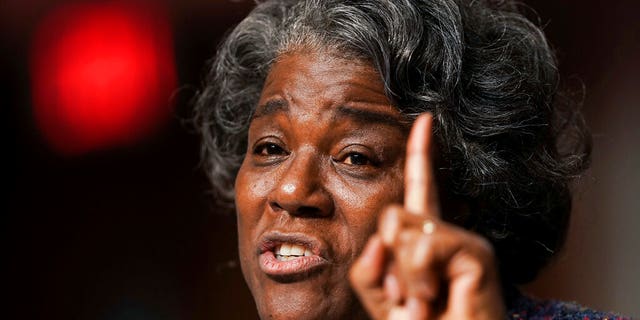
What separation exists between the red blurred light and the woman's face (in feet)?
5.55

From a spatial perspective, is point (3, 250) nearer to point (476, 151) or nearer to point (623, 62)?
point (476, 151)

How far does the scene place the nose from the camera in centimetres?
194

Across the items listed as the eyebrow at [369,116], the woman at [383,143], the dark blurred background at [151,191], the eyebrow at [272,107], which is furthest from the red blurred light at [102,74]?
the eyebrow at [369,116]

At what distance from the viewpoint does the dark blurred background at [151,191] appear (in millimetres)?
3414

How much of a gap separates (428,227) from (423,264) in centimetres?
6

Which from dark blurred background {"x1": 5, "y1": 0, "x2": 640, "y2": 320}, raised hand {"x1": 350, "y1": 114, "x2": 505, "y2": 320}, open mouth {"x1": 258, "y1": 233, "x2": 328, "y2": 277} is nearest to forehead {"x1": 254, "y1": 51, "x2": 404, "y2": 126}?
open mouth {"x1": 258, "y1": 233, "x2": 328, "y2": 277}

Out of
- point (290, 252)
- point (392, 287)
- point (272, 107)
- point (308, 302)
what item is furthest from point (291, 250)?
point (392, 287)

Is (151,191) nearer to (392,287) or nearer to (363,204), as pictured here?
(363,204)

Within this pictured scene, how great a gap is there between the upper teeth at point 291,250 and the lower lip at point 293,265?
2 cm

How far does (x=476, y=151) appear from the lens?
85.0 inches

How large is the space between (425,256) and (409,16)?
2.96ft

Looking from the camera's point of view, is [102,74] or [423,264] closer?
[423,264]

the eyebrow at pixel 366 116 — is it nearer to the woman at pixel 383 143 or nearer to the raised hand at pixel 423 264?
the woman at pixel 383 143

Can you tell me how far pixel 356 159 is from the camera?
6.64ft
